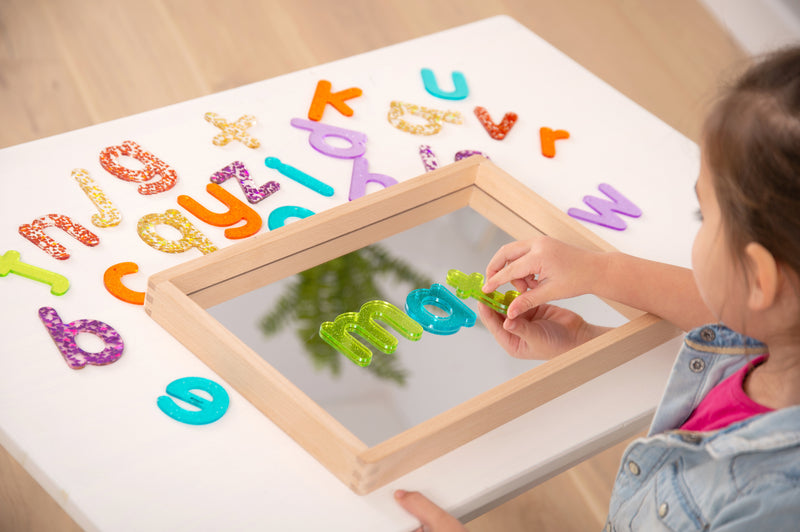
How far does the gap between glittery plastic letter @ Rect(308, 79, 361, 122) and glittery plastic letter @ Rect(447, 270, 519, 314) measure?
1.05ft

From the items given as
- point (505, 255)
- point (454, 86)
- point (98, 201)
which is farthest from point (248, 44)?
point (505, 255)

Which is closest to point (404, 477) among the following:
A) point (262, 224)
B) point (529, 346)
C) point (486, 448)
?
point (486, 448)

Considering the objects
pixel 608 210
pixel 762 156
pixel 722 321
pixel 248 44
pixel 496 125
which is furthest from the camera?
pixel 248 44

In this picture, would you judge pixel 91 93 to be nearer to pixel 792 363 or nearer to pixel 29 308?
pixel 29 308

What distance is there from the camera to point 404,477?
0.76 metres

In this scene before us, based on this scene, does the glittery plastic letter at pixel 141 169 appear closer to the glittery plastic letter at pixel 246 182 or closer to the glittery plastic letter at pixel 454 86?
the glittery plastic letter at pixel 246 182

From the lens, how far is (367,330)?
2.92 ft

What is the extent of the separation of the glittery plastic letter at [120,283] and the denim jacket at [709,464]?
0.53 meters

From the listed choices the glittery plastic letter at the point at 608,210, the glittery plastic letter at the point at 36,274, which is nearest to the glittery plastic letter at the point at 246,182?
the glittery plastic letter at the point at 36,274

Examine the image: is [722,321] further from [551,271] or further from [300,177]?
[300,177]

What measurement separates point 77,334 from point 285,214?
0.92 feet

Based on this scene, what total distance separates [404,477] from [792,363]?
14.6 inches

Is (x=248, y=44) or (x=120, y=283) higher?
(x=120, y=283)

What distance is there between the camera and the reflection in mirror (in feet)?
2.62
